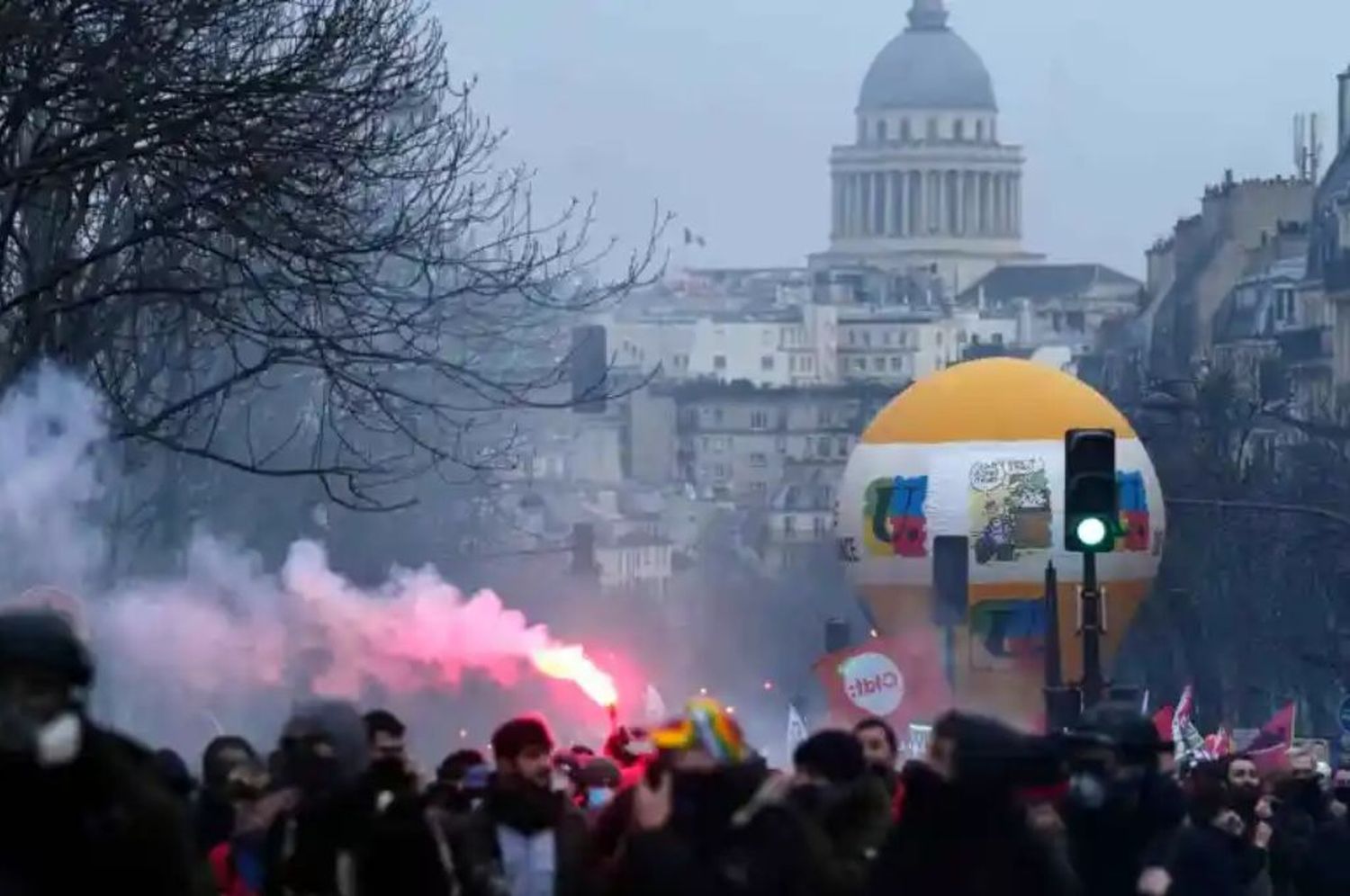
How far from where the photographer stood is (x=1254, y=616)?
229 ft

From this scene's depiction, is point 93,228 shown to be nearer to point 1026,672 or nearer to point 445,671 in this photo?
point 445,671

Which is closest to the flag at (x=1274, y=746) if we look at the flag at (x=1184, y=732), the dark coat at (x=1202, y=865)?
the flag at (x=1184, y=732)

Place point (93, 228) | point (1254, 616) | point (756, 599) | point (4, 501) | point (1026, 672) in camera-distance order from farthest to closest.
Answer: point (756, 599)
point (1254, 616)
point (1026, 672)
point (93, 228)
point (4, 501)

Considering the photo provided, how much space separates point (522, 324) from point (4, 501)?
44.0 feet

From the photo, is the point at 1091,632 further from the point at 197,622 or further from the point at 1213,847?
the point at 1213,847

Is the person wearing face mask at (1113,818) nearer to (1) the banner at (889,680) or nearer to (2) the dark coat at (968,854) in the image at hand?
(2) the dark coat at (968,854)

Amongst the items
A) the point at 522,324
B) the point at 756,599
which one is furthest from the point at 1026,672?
the point at 756,599

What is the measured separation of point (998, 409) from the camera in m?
51.3

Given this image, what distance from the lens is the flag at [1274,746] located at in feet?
85.5

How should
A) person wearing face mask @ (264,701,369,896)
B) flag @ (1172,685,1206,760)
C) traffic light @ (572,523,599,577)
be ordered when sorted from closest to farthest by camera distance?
person wearing face mask @ (264,701,369,896), flag @ (1172,685,1206,760), traffic light @ (572,523,599,577)

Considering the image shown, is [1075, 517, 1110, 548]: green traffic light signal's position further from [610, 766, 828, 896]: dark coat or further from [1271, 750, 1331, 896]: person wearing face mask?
[610, 766, 828, 896]: dark coat

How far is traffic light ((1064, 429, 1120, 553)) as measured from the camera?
26.0 meters

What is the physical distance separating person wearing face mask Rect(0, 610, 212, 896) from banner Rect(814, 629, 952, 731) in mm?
30075

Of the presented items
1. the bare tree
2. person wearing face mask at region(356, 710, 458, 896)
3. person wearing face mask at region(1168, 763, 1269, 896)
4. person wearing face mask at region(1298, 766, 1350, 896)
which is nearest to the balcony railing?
the bare tree
